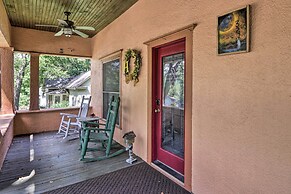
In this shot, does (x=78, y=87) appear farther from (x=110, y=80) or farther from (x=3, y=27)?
(x=3, y=27)

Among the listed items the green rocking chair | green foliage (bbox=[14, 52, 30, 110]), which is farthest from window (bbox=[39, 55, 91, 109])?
the green rocking chair

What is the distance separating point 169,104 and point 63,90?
1108cm

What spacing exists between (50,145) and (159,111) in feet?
8.94

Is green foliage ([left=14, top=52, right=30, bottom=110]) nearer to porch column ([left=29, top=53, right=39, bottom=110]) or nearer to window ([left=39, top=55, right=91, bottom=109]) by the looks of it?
window ([left=39, top=55, right=91, bottom=109])

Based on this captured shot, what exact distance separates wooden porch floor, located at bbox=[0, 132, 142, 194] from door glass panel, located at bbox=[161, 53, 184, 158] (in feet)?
2.73

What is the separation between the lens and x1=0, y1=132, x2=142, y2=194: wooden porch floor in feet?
7.97

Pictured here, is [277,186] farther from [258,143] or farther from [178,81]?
[178,81]

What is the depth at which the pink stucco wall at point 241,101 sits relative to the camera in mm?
1435

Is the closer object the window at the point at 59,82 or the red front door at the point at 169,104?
the red front door at the point at 169,104

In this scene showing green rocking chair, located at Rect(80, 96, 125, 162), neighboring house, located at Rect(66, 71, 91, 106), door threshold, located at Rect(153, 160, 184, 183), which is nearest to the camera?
door threshold, located at Rect(153, 160, 184, 183)

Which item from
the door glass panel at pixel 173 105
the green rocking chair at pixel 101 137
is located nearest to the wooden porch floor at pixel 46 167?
the green rocking chair at pixel 101 137

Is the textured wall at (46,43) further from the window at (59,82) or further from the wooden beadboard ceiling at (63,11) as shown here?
the window at (59,82)

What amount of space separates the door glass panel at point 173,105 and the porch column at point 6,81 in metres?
4.05

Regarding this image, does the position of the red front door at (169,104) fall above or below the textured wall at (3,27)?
below
